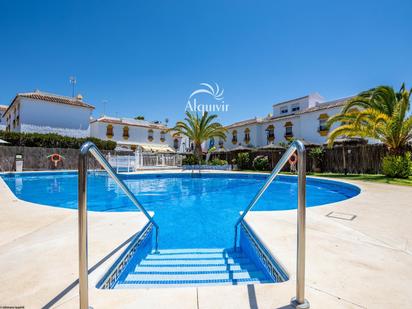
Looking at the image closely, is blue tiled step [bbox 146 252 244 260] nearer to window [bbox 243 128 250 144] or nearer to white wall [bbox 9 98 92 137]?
white wall [bbox 9 98 92 137]

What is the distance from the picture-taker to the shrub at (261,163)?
20109mm

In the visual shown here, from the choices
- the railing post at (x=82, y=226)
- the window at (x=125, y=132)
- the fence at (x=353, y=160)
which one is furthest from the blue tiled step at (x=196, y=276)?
the window at (x=125, y=132)

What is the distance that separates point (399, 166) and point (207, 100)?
17894mm

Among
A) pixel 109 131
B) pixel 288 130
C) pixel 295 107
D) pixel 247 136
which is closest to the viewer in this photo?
pixel 288 130

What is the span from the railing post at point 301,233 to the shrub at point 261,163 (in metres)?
19.2

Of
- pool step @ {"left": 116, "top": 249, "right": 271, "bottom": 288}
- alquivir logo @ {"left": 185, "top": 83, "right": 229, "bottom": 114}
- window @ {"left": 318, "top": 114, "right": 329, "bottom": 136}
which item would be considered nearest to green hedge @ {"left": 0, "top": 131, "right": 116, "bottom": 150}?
alquivir logo @ {"left": 185, "top": 83, "right": 229, "bottom": 114}

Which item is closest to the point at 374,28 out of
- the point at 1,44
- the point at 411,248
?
the point at 411,248

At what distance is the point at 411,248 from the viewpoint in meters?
2.57

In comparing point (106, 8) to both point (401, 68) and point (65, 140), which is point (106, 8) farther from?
point (401, 68)

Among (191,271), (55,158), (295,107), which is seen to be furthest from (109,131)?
(191,271)

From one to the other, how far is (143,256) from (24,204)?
11.9ft

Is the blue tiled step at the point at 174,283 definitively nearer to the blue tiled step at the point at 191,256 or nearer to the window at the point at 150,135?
the blue tiled step at the point at 191,256

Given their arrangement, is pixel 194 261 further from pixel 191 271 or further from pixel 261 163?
pixel 261 163

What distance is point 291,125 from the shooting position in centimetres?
2852
